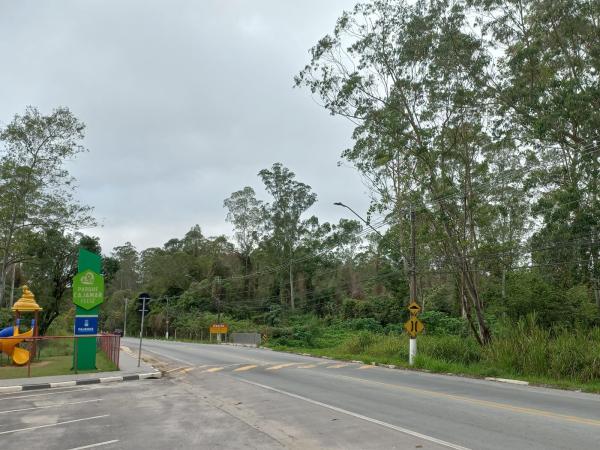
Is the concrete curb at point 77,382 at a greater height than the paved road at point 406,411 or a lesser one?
lesser

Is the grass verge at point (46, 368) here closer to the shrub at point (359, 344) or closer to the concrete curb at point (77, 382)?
the concrete curb at point (77, 382)

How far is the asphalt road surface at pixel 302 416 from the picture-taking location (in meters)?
7.79

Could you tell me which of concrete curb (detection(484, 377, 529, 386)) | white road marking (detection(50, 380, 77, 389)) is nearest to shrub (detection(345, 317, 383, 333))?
concrete curb (detection(484, 377, 529, 386))

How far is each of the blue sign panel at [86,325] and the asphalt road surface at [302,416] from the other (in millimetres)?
4110

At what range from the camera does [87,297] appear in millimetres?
19359

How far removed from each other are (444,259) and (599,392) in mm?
12855

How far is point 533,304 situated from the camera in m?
24.4

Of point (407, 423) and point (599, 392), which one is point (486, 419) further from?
point (599, 392)

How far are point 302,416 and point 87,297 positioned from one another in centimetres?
1235

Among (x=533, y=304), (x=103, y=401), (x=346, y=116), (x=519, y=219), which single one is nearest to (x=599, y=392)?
(x=533, y=304)

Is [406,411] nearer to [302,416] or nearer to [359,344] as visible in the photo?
[302,416]

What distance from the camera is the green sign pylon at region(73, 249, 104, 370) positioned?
62.1 feet

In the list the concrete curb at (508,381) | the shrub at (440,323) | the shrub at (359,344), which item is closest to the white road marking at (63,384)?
the concrete curb at (508,381)

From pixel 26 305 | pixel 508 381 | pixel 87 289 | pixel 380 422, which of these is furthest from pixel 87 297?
pixel 508 381
